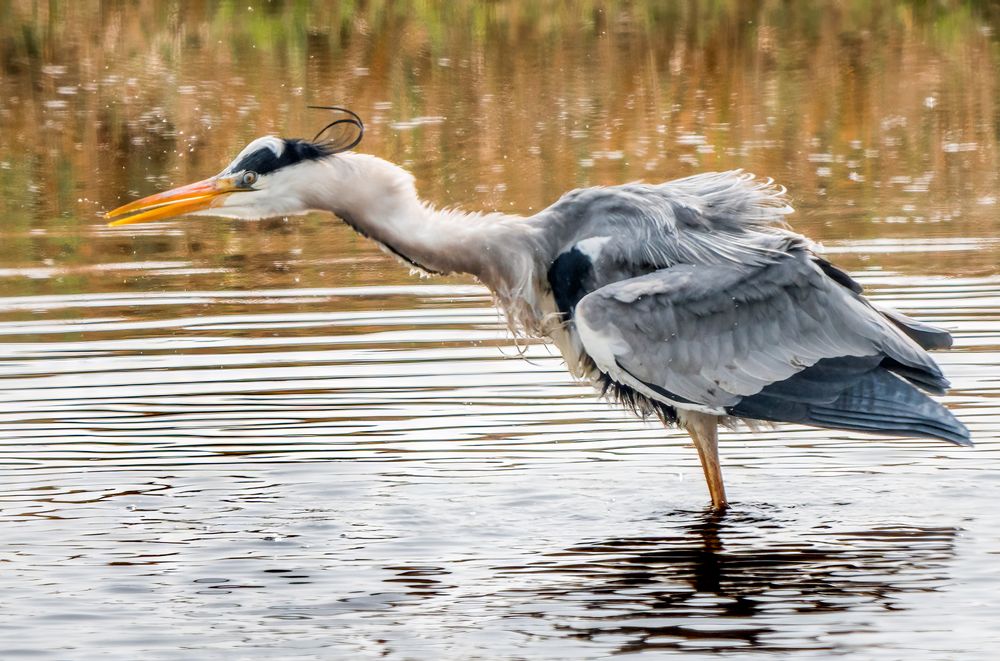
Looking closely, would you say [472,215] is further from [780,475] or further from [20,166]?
[20,166]

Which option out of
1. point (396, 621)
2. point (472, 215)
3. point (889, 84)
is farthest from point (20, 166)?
point (396, 621)

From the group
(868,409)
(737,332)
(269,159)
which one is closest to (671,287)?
(737,332)

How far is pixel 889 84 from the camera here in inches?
880

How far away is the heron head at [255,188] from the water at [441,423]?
53.0 inches

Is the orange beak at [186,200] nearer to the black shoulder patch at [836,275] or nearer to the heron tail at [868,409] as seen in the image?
the heron tail at [868,409]

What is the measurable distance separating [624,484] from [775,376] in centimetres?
105

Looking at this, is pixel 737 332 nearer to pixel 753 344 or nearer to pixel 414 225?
pixel 753 344

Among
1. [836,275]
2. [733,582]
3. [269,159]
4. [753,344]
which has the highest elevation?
[269,159]

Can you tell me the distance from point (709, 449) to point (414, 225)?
1653 millimetres

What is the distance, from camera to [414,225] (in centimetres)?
830

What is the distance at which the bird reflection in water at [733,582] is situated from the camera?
6.68m

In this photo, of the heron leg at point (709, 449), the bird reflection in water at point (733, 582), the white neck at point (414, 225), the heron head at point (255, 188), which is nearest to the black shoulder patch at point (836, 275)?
the heron leg at point (709, 449)

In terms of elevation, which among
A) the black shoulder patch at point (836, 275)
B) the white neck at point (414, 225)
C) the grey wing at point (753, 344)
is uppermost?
the white neck at point (414, 225)

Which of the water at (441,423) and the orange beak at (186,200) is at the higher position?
the orange beak at (186,200)
